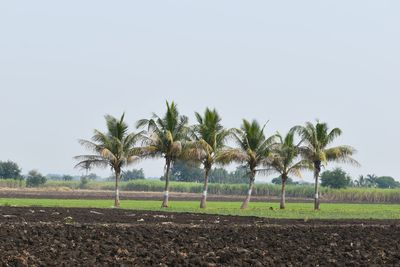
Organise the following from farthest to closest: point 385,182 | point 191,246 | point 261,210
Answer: point 385,182 → point 261,210 → point 191,246

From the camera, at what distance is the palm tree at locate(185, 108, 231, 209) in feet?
162

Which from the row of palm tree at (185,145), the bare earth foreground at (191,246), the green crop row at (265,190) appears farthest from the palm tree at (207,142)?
the green crop row at (265,190)

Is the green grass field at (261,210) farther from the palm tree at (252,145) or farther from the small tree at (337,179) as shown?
the small tree at (337,179)

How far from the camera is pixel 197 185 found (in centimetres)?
11888

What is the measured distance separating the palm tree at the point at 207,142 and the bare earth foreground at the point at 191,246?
23071 millimetres

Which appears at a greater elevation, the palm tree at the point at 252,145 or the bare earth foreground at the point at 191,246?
the palm tree at the point at 252,145

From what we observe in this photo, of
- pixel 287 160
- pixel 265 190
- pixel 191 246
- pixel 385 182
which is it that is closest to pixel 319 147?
pixel 287 160

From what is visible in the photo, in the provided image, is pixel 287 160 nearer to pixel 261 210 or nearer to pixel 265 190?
pixel 261 210

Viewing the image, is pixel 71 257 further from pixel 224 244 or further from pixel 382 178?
pixel 382 178

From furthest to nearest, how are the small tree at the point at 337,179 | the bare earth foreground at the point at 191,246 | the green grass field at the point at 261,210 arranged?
the small tree at the point at 337,179
the green grass field at the point at 261,210
the bare earth foreground at the point at 191,246

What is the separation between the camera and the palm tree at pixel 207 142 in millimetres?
49250

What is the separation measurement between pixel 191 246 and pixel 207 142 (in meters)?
30.6

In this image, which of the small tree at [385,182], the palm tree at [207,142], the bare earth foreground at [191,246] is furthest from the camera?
the small tree at [385,182]

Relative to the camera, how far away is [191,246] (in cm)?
1947
